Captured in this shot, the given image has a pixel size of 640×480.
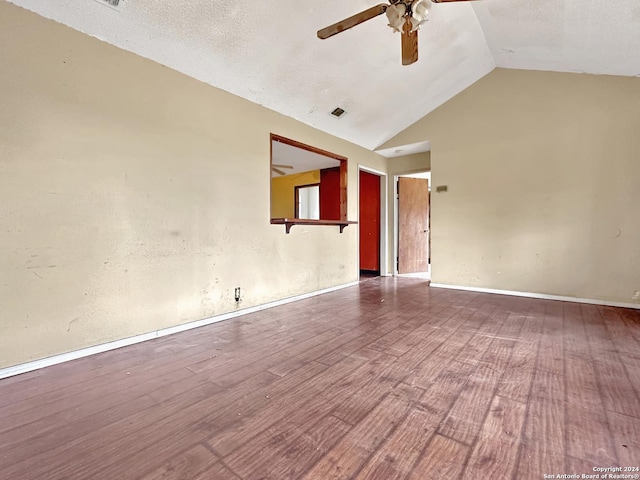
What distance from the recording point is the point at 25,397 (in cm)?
169

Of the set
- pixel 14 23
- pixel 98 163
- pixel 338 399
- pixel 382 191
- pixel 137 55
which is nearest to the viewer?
pixel 338 399

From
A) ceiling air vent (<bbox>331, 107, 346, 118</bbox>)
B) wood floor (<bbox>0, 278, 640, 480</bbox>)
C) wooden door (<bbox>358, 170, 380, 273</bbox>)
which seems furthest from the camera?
wooden door (<bbox>358, 170, 380, 273</bbox>)

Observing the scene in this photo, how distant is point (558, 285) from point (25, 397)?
5.47m

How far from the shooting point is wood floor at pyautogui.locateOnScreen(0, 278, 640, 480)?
119cm

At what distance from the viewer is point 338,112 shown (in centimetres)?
415

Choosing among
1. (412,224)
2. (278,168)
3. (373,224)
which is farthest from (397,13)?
(278,168)

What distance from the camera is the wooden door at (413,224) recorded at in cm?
627

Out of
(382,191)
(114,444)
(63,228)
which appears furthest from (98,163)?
(382,191)

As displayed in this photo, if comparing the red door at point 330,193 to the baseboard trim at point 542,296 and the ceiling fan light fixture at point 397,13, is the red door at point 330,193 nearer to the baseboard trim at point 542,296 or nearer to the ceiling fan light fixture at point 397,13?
the baseboard trim at point 542,296

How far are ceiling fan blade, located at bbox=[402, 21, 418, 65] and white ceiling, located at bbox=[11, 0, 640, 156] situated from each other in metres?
0.59

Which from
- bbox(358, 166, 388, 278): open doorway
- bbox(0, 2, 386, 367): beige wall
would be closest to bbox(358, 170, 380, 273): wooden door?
bbox(358, 166, 388, 278): open doorway

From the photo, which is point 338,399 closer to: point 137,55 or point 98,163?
point 98,163

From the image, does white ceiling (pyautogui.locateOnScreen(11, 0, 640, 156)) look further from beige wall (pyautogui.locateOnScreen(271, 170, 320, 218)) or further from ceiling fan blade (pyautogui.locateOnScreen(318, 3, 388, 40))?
beige wall (pyautogui.locateOnScreen(271, 170, 320, 218))

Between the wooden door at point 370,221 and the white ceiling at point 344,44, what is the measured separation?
2116 mm
